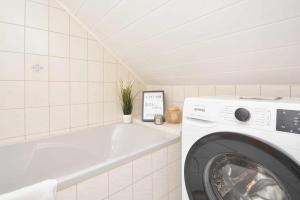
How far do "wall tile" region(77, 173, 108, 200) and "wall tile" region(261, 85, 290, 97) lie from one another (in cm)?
114

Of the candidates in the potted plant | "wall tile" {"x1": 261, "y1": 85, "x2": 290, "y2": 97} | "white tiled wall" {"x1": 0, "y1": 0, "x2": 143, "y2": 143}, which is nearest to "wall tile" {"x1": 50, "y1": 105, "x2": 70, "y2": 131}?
"white tiled wall" {"x1": 0, "y1": 0, "x2": 143, "y2": 143}

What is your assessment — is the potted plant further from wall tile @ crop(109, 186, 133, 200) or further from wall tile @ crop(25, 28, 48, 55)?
wall tile @ crop(109, 186, 133, 200)

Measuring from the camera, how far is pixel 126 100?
1.79 metres

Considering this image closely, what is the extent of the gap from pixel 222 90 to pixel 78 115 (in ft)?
4.14

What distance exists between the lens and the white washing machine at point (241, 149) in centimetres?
57

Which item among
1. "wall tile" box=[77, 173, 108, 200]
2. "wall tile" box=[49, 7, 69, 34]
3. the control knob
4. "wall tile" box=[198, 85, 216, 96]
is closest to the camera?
the control knob

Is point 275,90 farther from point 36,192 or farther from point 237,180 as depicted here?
point 36,192

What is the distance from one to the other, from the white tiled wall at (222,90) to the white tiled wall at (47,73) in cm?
65

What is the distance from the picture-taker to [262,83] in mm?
1169

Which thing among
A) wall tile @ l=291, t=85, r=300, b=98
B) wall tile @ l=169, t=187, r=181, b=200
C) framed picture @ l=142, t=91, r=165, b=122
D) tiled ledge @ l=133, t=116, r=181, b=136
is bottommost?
wall tile @ l=169, t=187, r=181, b=200

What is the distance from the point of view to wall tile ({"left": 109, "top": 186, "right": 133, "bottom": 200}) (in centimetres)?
91

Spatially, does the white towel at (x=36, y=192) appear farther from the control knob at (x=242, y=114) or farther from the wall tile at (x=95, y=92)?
the wall tile at (x=95, y=92)

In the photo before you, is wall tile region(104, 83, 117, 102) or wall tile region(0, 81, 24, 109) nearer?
wall tile region(0, 81, 24, 109)

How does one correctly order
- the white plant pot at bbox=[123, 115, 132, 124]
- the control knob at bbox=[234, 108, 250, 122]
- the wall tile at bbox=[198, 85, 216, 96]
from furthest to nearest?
the white plant pot at bbox=[123, 115, 132, 124] < the wall tile at bbox=[198, 85, 216, 96] < the control knob at bbox=[234, 108, 250, 122]
